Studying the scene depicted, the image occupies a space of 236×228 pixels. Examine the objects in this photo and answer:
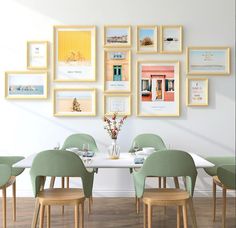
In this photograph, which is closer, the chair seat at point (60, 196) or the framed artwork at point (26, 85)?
the chair seat at point (60, 196)

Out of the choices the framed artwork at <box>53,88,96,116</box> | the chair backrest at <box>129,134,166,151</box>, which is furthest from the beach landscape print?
the chair backrest at <box>129,134,166,151</box>

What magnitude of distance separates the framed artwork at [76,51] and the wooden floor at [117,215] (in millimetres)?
1557

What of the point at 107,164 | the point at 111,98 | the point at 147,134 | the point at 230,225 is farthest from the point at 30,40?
the point at 230,225

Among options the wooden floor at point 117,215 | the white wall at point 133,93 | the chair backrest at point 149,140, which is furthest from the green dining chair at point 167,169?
the white wall at point 133,93

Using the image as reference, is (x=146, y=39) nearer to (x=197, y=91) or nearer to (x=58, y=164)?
(x=197, y=91)

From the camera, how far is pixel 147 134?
487cm

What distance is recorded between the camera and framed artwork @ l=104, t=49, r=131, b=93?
521 cm

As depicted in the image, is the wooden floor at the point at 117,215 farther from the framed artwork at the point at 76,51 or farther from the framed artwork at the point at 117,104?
the framed artwork at the point at 76,51

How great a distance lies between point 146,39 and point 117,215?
2.18 meters

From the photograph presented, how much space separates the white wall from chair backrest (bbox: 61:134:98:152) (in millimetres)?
446

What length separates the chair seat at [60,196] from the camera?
10.9ft

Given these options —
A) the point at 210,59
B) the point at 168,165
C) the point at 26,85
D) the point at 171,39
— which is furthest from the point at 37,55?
the point at 168,165

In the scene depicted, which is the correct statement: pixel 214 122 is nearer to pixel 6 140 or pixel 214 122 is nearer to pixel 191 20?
pixel 191 20

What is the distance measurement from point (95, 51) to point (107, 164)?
80.7 inches
